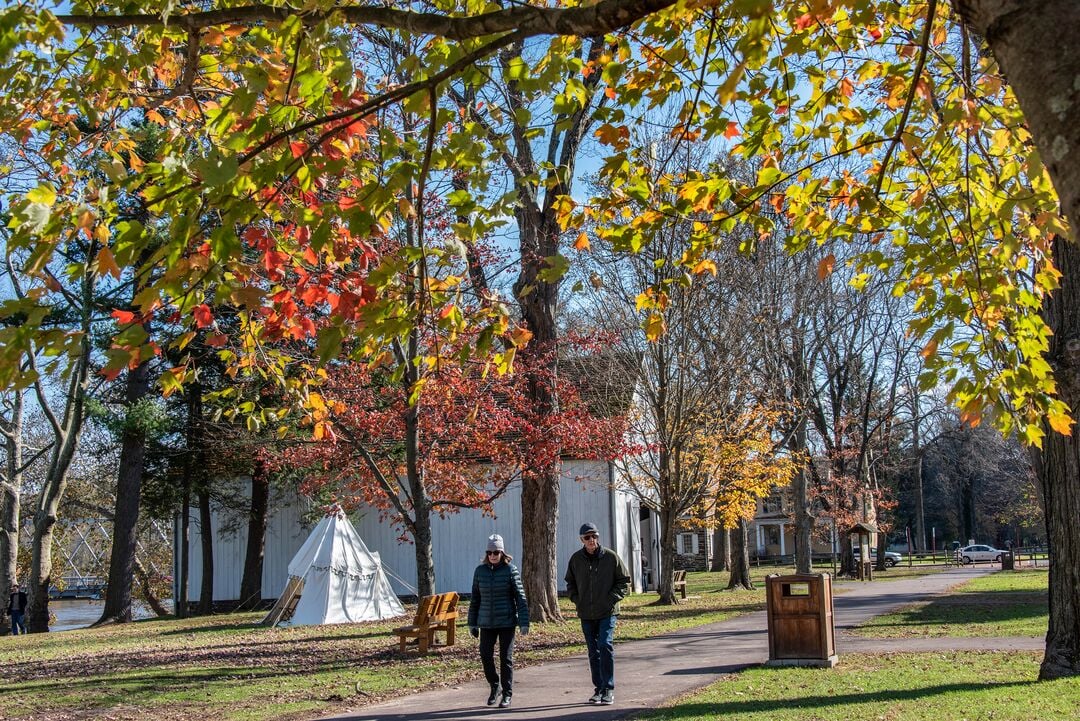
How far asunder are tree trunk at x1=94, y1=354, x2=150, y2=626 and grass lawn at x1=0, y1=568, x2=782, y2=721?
5204 mm

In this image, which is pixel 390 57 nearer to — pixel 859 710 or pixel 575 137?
pixel 575 137

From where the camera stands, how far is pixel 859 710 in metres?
8.76

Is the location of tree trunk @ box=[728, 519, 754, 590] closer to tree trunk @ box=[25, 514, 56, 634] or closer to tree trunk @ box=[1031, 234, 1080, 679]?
tree trunk @ box=[25, 514, 56, 634]

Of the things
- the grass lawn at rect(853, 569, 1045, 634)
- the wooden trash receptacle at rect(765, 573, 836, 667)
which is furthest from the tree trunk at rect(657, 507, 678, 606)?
the wooden trash receptacle at rect(765, 573, 836, 667)

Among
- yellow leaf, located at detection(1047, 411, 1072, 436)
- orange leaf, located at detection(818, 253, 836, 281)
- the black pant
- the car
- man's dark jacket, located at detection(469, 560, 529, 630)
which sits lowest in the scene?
the car

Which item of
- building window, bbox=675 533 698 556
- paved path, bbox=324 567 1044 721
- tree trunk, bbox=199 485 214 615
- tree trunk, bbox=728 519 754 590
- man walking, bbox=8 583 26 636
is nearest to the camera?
paved path, bbox=324 567 1044 721

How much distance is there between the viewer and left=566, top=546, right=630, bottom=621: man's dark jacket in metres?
9.90

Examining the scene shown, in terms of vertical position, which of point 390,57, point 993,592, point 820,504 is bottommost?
point 993,592

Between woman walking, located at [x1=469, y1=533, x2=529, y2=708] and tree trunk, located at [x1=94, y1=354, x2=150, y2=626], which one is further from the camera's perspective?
tree trunk, located at [x1=94, y1=354, x2=150, y2=626]

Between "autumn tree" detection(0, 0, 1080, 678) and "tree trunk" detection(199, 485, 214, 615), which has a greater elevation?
"autumn tree" detection(0, 0, 1080, 678)

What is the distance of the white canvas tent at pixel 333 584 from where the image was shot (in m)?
22.4

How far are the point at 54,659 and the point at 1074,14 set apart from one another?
17.4 m

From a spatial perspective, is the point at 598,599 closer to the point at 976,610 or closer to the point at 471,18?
the point at 471,18

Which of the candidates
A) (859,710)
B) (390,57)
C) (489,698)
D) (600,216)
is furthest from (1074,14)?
(390,57)
